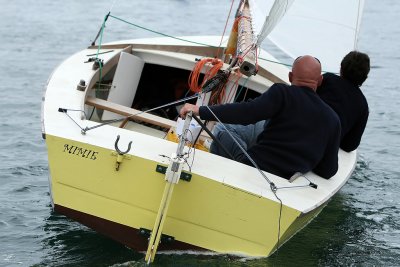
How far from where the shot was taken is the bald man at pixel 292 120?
5.10m

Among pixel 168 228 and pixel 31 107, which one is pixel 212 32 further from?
pixel 168 228

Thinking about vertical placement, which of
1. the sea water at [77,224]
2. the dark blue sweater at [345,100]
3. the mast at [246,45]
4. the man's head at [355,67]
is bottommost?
the sea water at [77,224]

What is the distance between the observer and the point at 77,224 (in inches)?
256

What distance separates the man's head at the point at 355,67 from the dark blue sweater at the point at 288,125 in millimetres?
889

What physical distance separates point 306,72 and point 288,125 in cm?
38

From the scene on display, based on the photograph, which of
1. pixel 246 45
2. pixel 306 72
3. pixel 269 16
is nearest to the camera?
pixel 306 72

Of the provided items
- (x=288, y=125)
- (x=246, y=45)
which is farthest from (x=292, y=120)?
(x=246, y=45)

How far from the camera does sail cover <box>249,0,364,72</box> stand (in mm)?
7875

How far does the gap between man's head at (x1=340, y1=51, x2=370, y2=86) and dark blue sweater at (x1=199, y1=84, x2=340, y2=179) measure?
89cm

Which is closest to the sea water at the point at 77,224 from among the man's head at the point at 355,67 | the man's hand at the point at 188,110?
the man's hand at the point at 188,110

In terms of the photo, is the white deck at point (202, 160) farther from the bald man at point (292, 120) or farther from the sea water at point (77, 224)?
the sea water at point (77, 224)

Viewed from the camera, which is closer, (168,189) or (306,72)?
(168,189)

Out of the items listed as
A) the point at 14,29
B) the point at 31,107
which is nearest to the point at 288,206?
the point at 31,107

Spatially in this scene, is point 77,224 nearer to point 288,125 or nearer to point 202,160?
point 202,160
